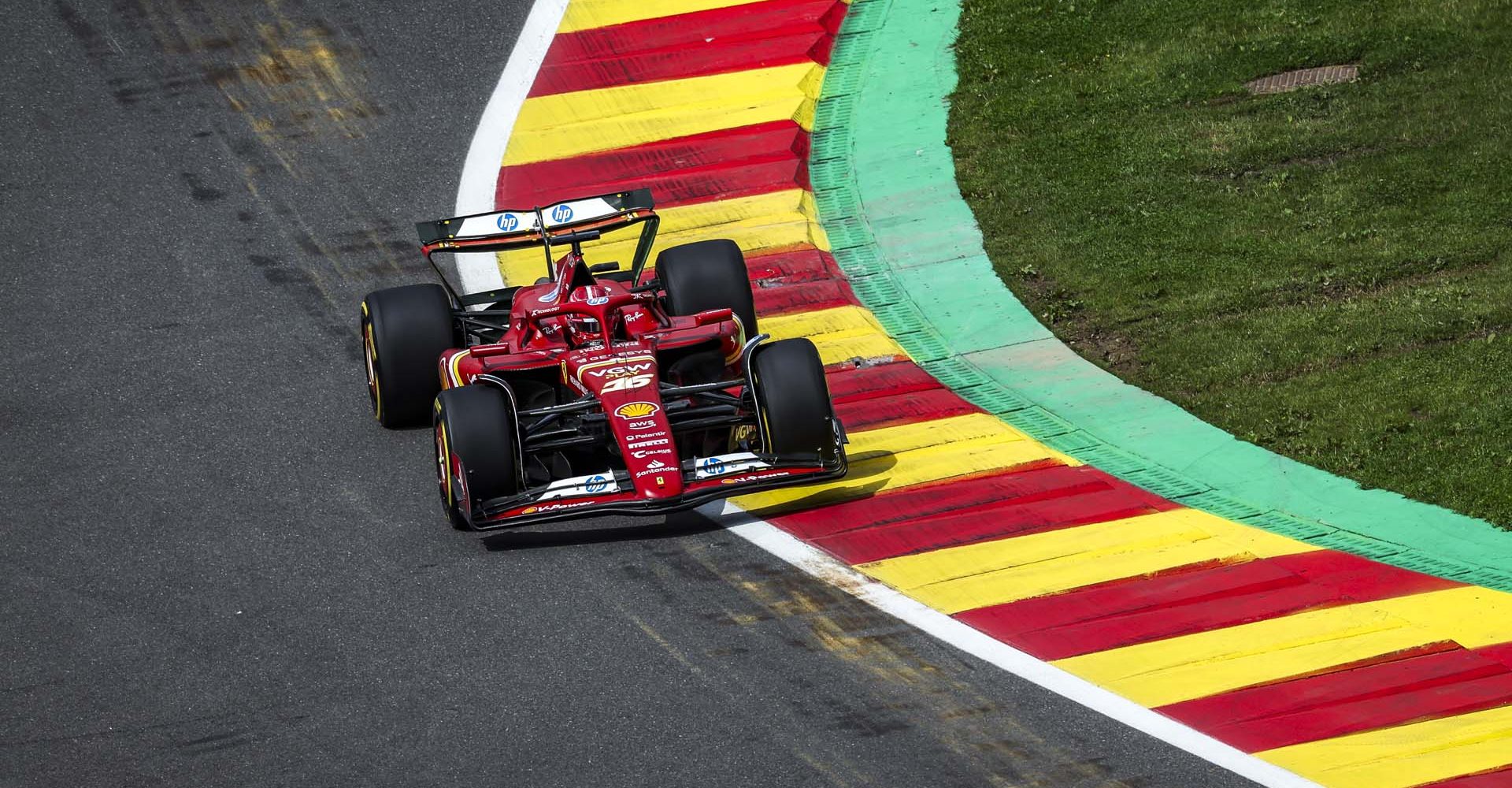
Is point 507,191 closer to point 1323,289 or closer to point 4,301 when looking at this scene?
point 4,301

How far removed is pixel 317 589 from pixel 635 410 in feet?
5.87

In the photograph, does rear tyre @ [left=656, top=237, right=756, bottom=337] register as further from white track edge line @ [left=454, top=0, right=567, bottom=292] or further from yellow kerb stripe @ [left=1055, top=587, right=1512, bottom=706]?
yellow kerb stripe @ [left=1055, top=587, right=1512, bottom=706]

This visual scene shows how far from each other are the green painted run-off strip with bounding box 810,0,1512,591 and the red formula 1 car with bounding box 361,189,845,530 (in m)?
1.61

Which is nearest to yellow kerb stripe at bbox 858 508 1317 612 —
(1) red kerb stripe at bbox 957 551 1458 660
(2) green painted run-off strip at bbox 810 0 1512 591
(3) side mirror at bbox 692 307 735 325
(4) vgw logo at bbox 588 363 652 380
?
(1) red kerb stripe at bbox 957 551 1458 660

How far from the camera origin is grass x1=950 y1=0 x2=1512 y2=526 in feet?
33.8

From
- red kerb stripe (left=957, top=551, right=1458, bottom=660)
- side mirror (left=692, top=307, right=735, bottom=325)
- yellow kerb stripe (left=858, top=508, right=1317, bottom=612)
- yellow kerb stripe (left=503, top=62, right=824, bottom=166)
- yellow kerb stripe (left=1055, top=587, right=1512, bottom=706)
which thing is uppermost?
yellow kerb stripe (left=503, top=62, right=824, bottom=166)

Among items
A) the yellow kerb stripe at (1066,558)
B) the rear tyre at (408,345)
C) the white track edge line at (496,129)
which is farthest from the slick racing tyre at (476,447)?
the white track edge line at (496,129)

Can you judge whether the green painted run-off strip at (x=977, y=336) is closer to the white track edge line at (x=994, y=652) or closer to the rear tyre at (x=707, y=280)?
the rear tyre at (x=707, y=280)

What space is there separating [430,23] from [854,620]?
935cm

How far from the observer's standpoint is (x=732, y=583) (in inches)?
346

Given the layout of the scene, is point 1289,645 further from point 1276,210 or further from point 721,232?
point 721,232

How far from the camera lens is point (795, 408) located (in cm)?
920

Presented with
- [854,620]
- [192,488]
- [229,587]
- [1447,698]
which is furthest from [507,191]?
[1447,698]

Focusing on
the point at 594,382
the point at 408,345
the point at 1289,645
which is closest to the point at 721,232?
the point at 408,345
